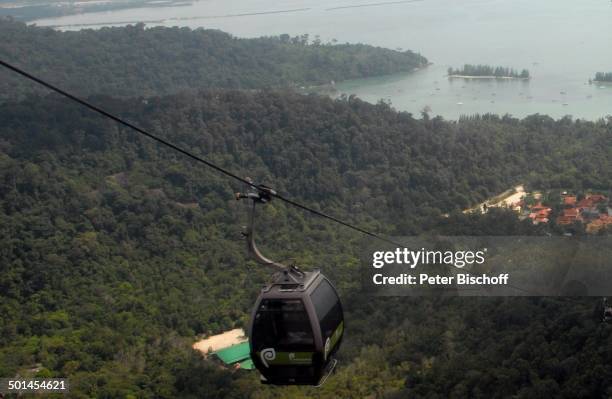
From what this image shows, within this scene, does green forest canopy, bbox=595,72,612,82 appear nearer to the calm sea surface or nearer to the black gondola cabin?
the calm sea surface

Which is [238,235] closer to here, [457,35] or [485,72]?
[485,72]

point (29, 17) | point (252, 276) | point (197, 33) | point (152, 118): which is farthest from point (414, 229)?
point (29, 17)

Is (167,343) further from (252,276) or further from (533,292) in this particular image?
(533,292)

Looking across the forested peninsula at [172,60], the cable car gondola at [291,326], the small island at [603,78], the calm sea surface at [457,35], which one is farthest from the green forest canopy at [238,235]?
the forested peninsula at [172,60]

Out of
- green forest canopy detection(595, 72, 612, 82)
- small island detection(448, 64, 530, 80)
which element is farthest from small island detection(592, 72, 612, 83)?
small island detection(448, 64, 530, 80)

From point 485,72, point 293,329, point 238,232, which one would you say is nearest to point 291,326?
point 293,329

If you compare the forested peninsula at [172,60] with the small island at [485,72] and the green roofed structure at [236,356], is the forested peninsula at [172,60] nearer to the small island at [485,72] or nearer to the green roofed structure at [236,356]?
the small island at [485,72]
